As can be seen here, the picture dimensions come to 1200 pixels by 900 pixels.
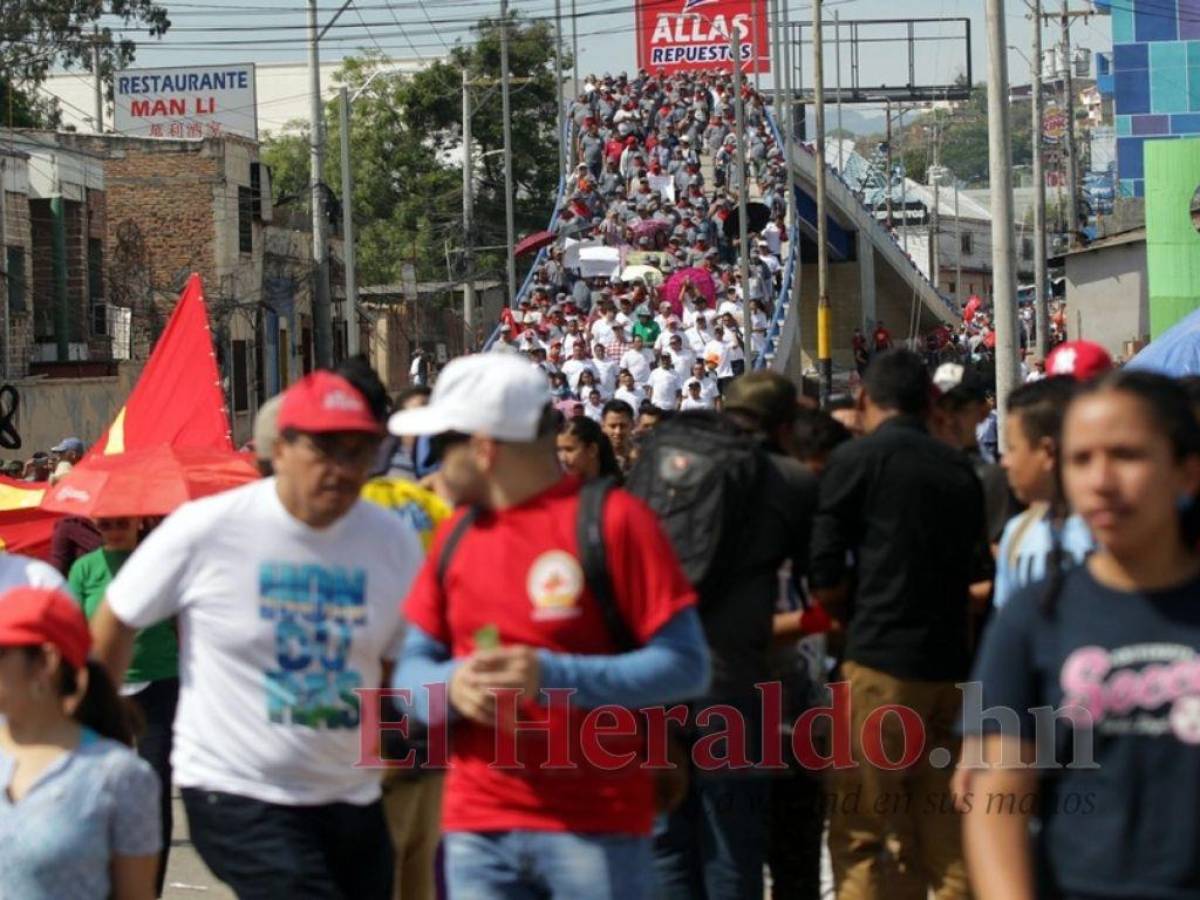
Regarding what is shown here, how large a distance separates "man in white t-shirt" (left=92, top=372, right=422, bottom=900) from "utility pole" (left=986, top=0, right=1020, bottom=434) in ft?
41.2

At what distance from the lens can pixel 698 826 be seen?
6750 millimetres

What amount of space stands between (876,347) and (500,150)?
27620mm

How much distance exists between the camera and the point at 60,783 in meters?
4.79

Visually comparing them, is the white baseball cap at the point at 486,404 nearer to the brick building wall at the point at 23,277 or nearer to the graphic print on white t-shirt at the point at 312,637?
the graphic print on white t-shirt at the point at 312,637

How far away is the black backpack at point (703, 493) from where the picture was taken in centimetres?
641

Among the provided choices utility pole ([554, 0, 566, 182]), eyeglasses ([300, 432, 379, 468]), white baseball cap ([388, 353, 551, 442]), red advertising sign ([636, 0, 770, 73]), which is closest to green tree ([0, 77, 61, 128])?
utility pole ([554, 0, 566, 182])

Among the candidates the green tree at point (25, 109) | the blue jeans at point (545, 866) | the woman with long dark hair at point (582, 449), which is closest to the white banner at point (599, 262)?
the green tree at point (25, 109)

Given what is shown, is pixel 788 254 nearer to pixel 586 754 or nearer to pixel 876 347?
pixel 876 347

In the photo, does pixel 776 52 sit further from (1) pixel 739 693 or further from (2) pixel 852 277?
(1) pixel 739 693

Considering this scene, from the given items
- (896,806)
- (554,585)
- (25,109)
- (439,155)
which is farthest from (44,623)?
(439,155)

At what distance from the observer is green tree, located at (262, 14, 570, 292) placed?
71312 millimetres

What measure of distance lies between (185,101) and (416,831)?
51374 mm

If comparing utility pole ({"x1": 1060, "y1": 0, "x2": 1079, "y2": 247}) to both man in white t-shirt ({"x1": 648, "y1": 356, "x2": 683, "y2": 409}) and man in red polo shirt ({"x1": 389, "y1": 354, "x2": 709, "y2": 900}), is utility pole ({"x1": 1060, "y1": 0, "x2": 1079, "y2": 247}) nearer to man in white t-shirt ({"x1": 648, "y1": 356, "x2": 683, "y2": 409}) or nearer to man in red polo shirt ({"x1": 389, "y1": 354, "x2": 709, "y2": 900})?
man in white t-shirt ({"x1": 648, "y1": 356, "x2": 683, "y2": 409})

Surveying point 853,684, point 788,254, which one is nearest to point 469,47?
point 788,254
